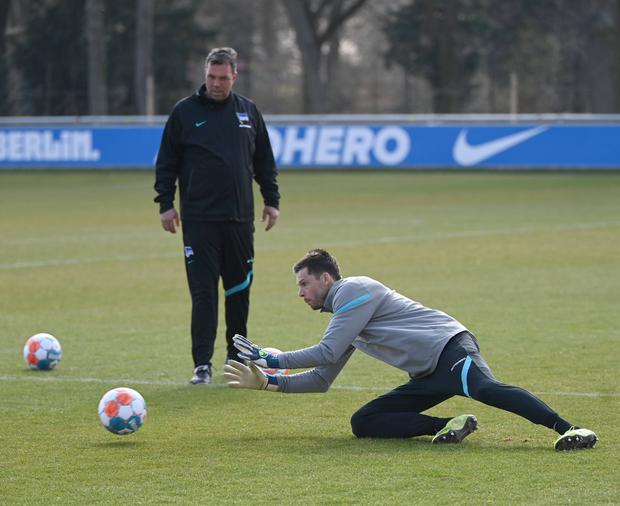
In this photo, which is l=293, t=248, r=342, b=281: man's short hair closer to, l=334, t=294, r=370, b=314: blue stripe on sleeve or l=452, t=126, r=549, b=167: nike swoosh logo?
l=334, t=294, r=370, b=314: blue stripe on sleeve

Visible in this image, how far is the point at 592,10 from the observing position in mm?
52312

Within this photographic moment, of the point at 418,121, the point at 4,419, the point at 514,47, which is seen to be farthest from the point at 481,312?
the point at 514,47

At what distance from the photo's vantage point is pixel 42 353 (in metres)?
10.3

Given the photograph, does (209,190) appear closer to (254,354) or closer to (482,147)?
(254,354)

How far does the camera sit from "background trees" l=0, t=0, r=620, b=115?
164ft

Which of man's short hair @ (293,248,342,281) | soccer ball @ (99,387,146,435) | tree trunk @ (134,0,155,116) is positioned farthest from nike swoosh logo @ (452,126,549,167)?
soccer ball @ (99,387,146,435)

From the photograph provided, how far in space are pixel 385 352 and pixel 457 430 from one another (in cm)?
62

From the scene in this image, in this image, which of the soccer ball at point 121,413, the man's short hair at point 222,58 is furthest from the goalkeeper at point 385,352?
the man's short hair at point 222,58

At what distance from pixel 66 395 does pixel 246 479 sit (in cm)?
288

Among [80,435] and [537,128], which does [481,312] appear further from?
[537,128]

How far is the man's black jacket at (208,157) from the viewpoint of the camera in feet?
31.7

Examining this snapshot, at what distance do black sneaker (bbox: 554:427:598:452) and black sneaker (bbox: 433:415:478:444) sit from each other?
524mm

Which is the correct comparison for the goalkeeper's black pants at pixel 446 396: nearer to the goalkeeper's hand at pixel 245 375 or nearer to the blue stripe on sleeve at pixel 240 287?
the goalkeeper's hand at pixel 245 375

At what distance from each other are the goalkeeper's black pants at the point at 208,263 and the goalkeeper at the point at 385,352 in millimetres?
2020
